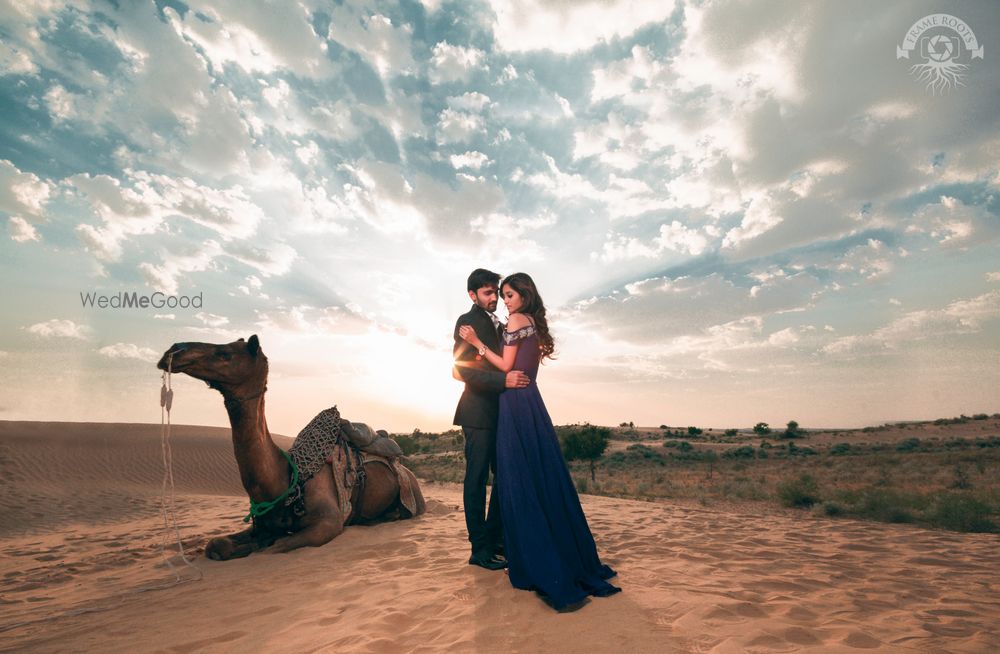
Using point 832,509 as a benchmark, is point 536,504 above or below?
above

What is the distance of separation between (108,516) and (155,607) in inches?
446

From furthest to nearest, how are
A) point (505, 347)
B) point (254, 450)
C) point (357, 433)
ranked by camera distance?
point (357, 433) → point (254, 450) → point (505, 347)

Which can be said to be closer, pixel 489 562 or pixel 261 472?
pixel 489 562

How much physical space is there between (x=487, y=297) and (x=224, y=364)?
113 inches

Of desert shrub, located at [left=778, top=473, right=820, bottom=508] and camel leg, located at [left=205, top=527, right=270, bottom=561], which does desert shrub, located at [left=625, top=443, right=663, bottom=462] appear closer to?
desert shrub, located at [left=778, top=473, right=820, bottom=508]

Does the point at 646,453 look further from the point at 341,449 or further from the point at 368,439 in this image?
the point at 341,449

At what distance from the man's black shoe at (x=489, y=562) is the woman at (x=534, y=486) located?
0.58m

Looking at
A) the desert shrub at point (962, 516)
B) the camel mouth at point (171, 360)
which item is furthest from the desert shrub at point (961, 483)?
the camel mouth at point (171, 360)

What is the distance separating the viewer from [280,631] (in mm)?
3236

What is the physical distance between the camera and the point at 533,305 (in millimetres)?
4398

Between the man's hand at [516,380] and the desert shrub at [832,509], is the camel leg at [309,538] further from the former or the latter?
the desert shrub at [832,509]

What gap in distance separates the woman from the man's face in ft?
1.31

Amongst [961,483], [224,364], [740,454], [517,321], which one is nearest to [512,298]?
[517,321]

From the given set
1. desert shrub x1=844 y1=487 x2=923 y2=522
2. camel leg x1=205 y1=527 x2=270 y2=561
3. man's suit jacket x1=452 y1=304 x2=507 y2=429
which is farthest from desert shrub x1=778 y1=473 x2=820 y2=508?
camel leg x1=205 y1=527 x2=270 y2=561
